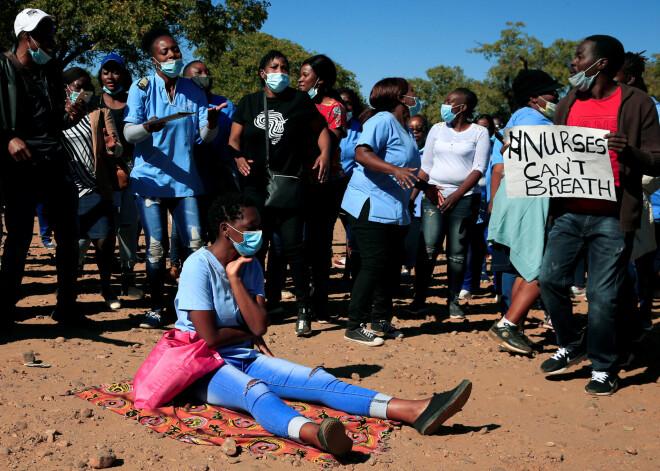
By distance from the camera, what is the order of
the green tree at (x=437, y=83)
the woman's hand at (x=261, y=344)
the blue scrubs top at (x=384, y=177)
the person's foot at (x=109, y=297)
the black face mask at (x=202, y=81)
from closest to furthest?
the woman's hand at (x=261, y=344), the blue scrubs top at (x=384, y=177), the black face mask at (x=202, y=81), the person's foot at (x=109, y=297), the green tree at (x=437, y=83)

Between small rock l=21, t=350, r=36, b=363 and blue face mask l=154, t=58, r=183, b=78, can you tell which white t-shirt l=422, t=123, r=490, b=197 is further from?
small rock l=21, t=350, r=36, b=363

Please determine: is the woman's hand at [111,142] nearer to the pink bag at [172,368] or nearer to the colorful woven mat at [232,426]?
the colorful woven mat at [232,426]

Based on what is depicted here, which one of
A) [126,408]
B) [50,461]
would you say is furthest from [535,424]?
[50,461]

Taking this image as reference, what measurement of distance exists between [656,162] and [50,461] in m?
4.16

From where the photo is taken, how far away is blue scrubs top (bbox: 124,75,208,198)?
6.70m

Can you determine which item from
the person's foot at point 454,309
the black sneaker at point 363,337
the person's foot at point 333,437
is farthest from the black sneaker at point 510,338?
the person's foot at point 333,437

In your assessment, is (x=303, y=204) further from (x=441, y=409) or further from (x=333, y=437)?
(x=333, y=437)

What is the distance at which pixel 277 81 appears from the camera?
6891 millimetres

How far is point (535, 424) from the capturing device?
4.72 m

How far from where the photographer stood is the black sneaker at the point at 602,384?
5418 mm

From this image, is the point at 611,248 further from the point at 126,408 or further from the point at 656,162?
the point at 126,408

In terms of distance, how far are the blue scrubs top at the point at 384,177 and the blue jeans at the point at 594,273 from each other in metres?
1.50

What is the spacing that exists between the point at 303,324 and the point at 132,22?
19.7 m

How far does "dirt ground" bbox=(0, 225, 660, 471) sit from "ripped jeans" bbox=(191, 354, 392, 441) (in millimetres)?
224
